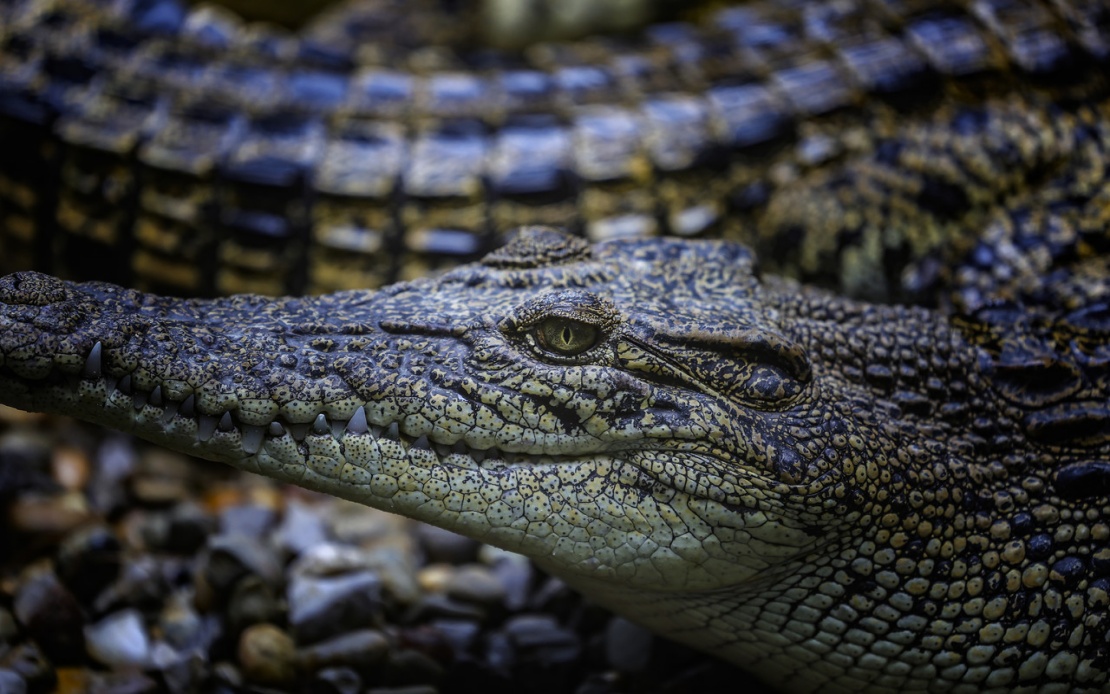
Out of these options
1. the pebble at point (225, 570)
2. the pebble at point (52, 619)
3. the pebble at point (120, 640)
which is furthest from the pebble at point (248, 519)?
the pebble at point (52, 619)

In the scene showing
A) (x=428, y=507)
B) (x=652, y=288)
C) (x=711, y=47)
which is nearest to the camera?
(x=428, y=507)

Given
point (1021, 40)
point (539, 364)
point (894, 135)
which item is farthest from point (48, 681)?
point (1021, 40)

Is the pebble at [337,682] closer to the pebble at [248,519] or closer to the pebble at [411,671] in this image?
the pebble at [411,671]

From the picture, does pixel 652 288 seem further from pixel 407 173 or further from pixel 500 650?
pixel 407 173

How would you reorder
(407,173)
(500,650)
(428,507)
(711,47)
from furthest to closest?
(711,47) → (407,173) → (500,650) → (428,507)

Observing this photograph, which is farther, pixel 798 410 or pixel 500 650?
pixel 500 650

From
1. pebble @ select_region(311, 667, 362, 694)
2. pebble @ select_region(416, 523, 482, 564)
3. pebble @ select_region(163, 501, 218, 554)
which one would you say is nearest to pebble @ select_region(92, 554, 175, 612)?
pebble @ select_region(163, 501, 218, 554)

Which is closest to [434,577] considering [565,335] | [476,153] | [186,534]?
[186,534]

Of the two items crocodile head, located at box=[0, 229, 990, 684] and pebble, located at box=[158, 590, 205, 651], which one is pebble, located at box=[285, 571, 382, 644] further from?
crocodile head, located at box=[0, 229, 990, 684]
